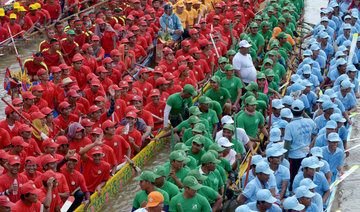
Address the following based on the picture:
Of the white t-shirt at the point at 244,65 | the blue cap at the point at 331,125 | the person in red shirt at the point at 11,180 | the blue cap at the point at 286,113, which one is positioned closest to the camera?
the person in red shirt at the point at 11,180

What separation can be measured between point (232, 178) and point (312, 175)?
4.29 feet

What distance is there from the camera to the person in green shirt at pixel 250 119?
11117mm

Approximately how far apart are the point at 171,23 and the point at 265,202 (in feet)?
29.6

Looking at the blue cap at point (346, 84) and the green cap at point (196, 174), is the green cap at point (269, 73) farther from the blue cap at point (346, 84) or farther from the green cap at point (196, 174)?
the green cap at point (196, 174)

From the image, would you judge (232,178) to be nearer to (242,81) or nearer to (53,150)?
Result: (53,150)

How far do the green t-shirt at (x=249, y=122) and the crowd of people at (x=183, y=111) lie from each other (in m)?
0.02

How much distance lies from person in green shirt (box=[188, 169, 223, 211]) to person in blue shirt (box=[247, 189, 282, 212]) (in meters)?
0.80

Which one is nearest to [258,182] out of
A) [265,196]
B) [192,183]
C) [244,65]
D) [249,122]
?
[265,196]

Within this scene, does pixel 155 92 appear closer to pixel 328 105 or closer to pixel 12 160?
pixel 328 105

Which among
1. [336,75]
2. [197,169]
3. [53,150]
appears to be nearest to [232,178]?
[197,169]

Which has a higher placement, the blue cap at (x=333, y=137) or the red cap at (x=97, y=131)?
the red cap at (x=97, y=131)

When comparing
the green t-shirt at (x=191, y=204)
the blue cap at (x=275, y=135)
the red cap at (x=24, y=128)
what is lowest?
A: the blue cap at (x=275, y=135)

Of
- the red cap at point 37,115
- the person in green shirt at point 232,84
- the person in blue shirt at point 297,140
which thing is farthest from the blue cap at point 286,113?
the red cap at point 37,115

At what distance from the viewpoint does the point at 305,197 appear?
830cm
